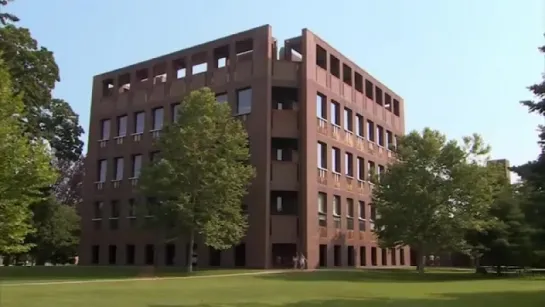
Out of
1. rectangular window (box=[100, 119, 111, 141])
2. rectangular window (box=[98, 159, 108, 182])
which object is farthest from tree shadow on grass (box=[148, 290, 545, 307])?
rectangular window (box=[100, 119, 111, 141])

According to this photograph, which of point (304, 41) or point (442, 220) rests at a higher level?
point (304, 41)

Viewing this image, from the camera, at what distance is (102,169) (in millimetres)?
55625

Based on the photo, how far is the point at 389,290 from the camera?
2464 cm

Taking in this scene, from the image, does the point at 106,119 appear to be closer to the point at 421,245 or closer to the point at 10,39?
the point at 10,39

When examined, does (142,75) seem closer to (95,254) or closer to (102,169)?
(102,169)

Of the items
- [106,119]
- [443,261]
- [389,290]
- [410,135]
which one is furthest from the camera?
[443,261]

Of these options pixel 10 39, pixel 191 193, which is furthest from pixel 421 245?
pixel 10 39

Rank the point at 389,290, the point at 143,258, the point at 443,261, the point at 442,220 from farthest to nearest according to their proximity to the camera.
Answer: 1. the point at 443,261
2. the point at 143,258
3. the point at 442,220
4. the point at 389,290

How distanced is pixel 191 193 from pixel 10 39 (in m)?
13.3

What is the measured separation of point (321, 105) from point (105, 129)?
830 inches

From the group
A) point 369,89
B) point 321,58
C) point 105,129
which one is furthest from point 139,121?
point 369,89

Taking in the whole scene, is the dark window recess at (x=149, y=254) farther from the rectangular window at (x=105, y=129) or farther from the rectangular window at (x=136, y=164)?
the rectangular window at (x=105, y=129)

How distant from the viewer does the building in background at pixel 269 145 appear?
44.0m

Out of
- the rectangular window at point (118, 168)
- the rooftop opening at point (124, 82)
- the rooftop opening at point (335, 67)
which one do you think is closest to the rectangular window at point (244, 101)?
the rooftop opening at point (335, 67)
